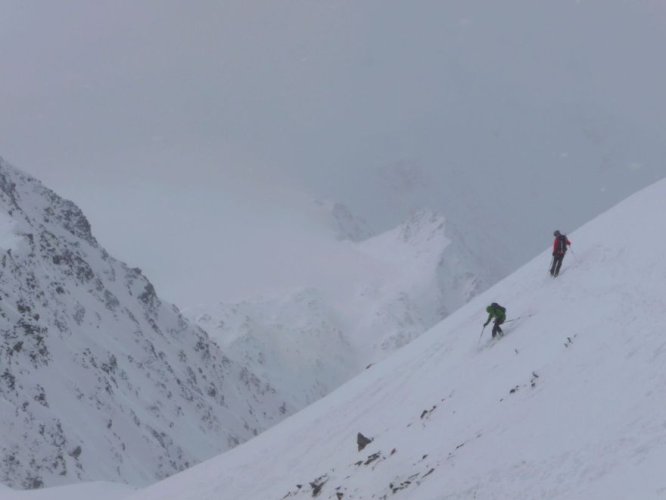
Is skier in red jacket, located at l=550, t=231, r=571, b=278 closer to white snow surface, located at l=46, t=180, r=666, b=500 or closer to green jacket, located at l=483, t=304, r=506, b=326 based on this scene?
white snow surface, located at l=46, t=180, r=666, b=500

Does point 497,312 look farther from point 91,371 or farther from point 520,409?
point 91,371

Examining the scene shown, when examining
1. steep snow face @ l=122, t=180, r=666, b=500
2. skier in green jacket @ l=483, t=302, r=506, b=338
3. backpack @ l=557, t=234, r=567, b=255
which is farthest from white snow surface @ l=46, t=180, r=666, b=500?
backpack @ l=557, t=234, r=567, b=255

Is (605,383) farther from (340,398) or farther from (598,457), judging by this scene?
(340,398)

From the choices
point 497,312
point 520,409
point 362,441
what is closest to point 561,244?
point 497,312

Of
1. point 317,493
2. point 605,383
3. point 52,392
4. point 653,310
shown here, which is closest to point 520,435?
point 605,383

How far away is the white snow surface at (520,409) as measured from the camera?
1898 centimetres

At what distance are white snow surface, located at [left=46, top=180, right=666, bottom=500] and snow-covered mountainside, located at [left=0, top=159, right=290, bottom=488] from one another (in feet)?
105

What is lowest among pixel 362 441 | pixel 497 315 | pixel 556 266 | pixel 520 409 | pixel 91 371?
pixel 520 409

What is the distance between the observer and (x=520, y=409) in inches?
914

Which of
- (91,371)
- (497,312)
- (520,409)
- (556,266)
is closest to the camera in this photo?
(520,409)

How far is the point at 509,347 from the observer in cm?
2936

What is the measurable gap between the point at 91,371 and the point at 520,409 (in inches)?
3069

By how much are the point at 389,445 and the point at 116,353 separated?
9064cm

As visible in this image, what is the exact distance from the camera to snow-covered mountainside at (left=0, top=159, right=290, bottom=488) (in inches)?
2820
